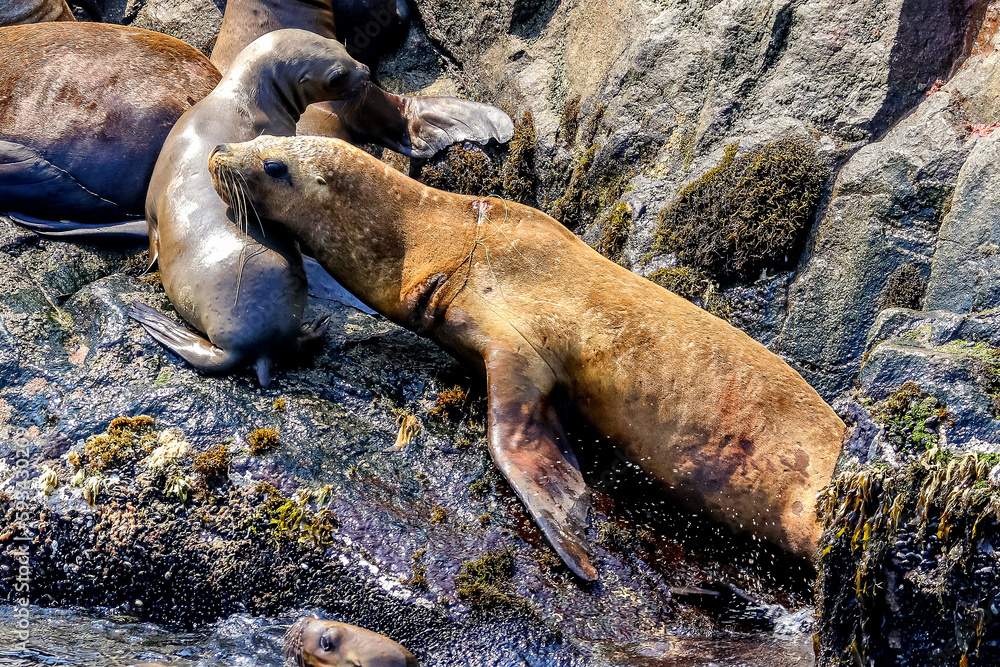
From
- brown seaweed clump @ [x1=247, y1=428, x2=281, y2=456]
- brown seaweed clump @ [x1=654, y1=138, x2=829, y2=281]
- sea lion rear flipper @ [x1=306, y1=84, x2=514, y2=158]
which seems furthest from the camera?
sea lion rear flipper @ [x1=306, y1=84, x2=514, y2=158]

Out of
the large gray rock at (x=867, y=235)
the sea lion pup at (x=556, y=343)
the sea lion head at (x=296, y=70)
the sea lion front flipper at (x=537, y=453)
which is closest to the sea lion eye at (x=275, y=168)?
the sea lion pup at (x=556, y=343)

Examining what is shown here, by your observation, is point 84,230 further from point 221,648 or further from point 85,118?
point 221,648

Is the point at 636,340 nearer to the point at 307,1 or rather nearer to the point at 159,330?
the point at 159,330

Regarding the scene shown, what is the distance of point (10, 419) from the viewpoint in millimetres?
4559

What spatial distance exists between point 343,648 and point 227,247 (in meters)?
2.49

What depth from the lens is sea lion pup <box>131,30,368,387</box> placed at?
496cm

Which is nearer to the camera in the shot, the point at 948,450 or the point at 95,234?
the point at 948,450

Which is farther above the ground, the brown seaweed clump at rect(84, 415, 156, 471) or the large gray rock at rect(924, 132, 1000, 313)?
the large gray rock at rect(924, 132, 1000, 313)

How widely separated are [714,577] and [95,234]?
166 inches

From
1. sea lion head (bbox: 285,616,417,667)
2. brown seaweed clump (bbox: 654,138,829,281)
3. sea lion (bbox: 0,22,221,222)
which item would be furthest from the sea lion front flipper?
sea lion (bbox: 0,22,221,222)

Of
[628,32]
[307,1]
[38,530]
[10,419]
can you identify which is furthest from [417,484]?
[307,1]

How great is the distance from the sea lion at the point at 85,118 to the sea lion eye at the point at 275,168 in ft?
4.36

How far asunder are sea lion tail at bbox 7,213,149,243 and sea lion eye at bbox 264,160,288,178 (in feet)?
4.11

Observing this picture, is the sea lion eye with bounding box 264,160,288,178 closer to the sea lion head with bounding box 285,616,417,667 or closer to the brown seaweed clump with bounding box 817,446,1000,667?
the sea lion head with bounding box 285,616,417,667
